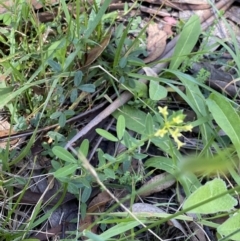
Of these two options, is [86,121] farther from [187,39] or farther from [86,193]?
[187,39]

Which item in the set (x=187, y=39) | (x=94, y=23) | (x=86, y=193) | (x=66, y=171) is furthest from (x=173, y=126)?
(x=187, y=39)

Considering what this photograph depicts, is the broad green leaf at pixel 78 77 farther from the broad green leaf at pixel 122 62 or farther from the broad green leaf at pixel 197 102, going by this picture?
the broad green leaf at pixel 197 102

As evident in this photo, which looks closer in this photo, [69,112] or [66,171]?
[66,171]

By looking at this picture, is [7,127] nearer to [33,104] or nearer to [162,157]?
[33,104]

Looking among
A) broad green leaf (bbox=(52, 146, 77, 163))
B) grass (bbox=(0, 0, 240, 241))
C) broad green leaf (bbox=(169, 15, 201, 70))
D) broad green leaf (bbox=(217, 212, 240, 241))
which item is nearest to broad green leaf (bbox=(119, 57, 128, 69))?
grass (bbox=(0, 0, 240, 241))

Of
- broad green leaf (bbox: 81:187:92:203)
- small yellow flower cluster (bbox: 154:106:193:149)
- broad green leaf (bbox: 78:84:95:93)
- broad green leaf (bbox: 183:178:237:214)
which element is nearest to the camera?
small yellow flower cluster (bbox: 154:106:193:149)

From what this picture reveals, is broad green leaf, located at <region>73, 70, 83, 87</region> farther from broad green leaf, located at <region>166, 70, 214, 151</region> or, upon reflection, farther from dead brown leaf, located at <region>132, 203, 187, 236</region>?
dead brown leaf, located at <region>132, 203, 187, 236</region>
